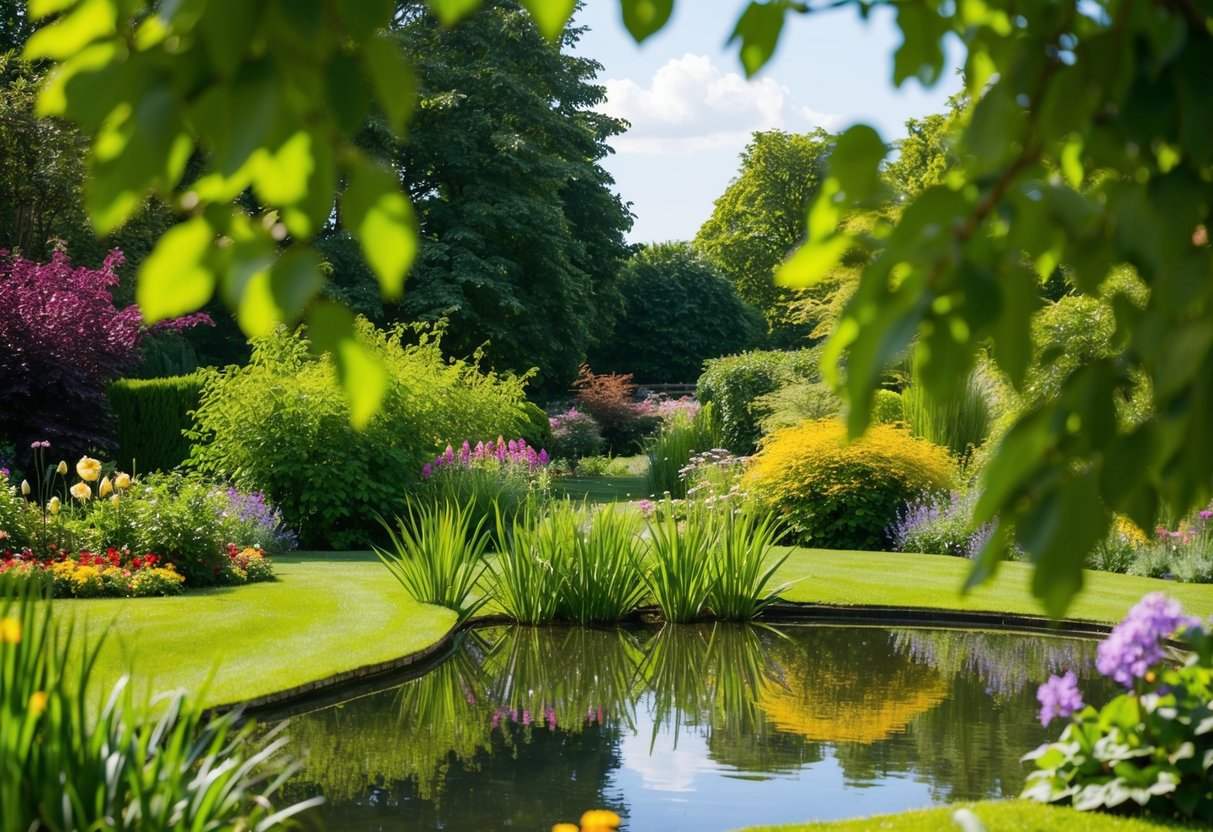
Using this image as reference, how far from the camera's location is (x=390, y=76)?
978 millimetres

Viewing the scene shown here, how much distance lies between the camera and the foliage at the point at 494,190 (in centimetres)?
2864

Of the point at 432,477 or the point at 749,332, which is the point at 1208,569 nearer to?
the point at 432,477

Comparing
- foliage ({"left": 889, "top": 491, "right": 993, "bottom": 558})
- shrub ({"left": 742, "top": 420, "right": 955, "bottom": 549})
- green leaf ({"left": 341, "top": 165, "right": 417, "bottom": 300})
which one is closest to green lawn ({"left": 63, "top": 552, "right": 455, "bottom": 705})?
shrub ({"left": 742, "top": 420, "right": 955, "bottom": 549})

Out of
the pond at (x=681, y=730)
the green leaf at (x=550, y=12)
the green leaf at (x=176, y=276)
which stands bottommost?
the pond at (x=681, y=730)

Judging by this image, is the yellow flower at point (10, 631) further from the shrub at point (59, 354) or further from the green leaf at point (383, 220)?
the shrub at point (59, 354)

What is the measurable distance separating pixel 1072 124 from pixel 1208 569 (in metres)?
11.9

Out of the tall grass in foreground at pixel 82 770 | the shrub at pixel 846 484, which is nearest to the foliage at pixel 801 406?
the shrub at pixel 846 484

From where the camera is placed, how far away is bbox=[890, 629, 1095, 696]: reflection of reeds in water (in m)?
8.59

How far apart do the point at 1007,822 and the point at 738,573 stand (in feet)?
17.5

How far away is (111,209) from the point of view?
1.01 meters

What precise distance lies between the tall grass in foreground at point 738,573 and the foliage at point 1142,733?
188 inches

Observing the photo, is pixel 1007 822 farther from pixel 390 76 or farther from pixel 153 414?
pixel 153 414

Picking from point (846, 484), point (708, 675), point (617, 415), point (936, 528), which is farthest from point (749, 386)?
point (708, 675)

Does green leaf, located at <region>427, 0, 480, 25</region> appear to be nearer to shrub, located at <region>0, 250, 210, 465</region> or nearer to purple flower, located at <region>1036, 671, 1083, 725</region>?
purple flower, located at <region>1036, 671, 1083, 725</region>
